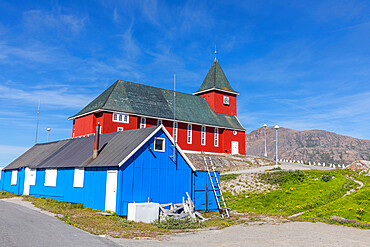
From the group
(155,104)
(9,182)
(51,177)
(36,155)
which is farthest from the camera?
(155,104)

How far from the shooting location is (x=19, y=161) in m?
36.8

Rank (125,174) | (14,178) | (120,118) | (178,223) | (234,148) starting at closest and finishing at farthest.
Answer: (178,223) < (125,174) < (14,178) < (120,118) < (234,148)

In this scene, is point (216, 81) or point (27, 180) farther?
point (216, 81)

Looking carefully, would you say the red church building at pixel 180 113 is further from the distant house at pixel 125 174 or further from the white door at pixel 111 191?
the white door at pixel 111 191

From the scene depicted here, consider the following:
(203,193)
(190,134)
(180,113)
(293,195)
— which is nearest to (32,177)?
(203,193)

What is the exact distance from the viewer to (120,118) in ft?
139

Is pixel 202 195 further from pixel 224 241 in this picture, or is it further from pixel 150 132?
pixel 224 241

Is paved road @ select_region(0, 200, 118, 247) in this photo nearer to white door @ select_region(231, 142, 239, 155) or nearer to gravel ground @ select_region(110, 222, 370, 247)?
gravel ground @ select_region(110, 222, 370, 247)

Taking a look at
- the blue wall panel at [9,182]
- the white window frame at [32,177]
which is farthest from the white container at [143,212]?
the blue wall panel at [9,182]

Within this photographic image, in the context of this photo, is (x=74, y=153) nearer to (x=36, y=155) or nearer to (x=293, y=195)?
(x=36, y=155)

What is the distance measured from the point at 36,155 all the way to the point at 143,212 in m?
20.3

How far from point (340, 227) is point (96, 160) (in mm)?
16333

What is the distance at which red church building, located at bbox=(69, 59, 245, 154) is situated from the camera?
42.6m

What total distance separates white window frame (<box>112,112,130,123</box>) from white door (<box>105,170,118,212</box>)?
2106 cm
